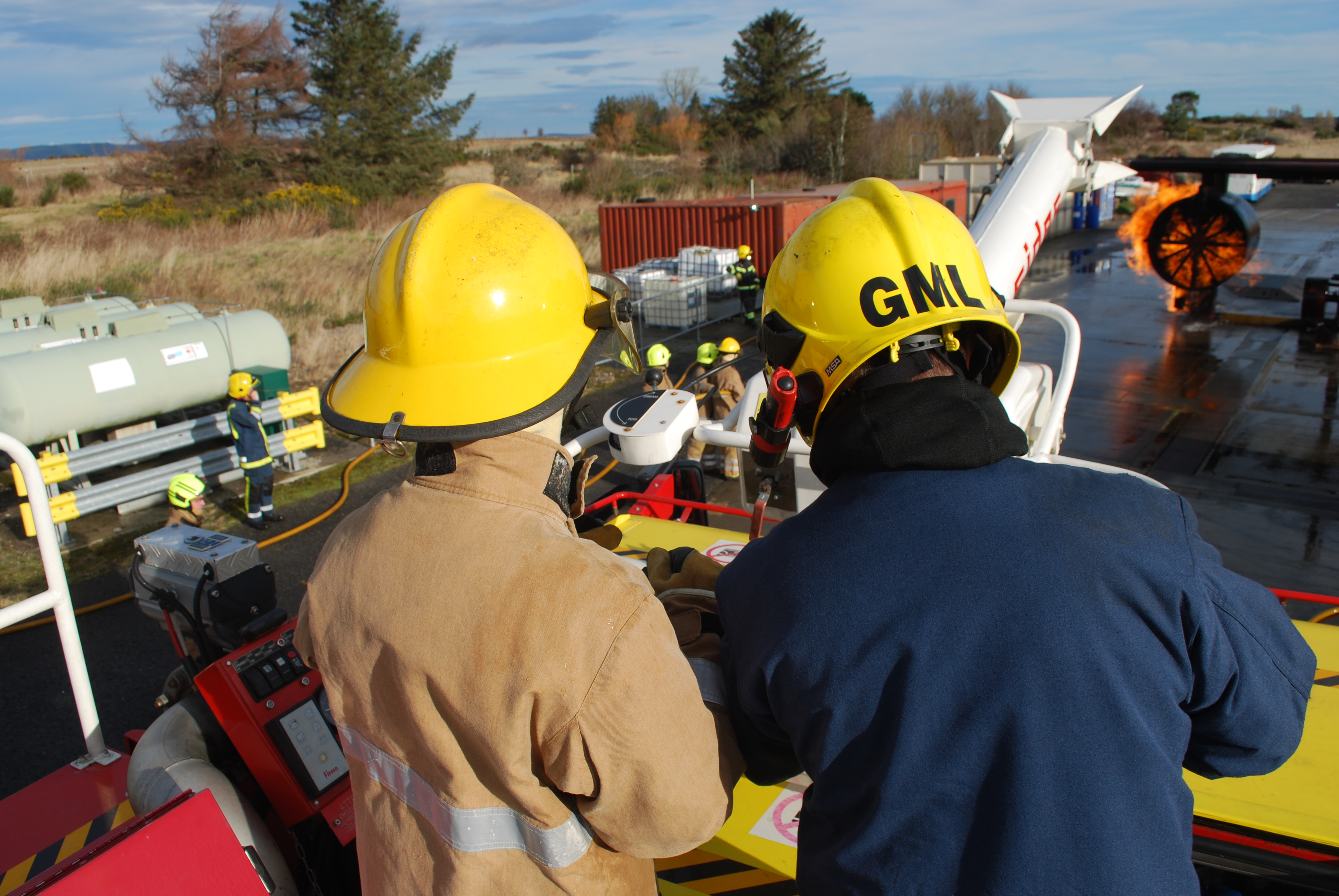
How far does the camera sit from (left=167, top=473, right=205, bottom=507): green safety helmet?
22.7 ft

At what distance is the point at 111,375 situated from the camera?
9117 mm

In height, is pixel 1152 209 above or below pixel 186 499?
above

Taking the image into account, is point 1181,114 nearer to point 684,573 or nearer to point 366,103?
point 366,103

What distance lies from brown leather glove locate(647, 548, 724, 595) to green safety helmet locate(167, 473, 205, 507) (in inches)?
248

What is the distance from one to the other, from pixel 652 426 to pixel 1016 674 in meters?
1.88

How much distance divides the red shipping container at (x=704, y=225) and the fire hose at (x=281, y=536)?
36.0ft

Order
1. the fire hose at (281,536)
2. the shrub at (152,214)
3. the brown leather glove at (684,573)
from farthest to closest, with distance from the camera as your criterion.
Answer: the shrub at (152,214), the fire hose at (281,536), the brown leather glove at (684,573)

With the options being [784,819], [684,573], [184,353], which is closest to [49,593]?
[684,573]

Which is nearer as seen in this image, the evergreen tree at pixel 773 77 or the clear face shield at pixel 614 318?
the clear face shield at pixel 614 318

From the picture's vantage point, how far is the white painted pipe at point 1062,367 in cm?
375

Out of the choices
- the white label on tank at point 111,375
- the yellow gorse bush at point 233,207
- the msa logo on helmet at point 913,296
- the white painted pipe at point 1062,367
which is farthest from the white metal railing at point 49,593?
the yellow gorse bush at point 233,207

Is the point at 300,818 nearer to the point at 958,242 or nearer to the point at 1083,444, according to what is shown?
the point at 958,242

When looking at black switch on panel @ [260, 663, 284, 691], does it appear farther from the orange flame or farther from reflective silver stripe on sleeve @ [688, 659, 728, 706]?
the orange flame

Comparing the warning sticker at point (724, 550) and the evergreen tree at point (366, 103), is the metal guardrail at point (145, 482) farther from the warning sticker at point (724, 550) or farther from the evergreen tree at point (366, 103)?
the evergreen tree at point (366, 103)
